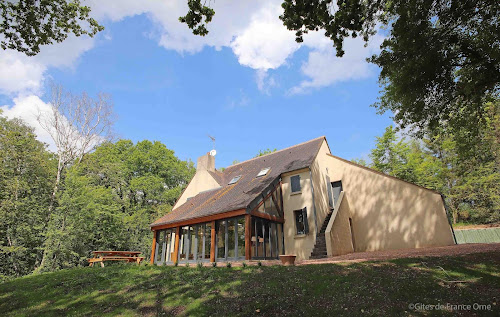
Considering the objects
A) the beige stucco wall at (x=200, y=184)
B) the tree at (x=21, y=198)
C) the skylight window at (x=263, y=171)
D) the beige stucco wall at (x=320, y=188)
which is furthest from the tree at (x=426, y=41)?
the tree at (x=21, y=198)

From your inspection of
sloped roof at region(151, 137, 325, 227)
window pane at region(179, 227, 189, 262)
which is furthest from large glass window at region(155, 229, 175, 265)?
window pane at region(179, 227, 189, 262)

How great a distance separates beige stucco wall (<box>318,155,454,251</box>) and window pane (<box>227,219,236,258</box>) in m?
8.67

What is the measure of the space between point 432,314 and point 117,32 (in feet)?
42.7

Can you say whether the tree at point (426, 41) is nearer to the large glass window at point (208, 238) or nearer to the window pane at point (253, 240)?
the window pane at point (253, 240)

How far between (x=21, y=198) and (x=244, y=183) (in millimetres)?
18636

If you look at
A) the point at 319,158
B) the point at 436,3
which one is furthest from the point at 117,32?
the point at 319,158

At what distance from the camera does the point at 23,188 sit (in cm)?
2120

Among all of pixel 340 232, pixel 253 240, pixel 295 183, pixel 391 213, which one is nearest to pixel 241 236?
pixel 253 240

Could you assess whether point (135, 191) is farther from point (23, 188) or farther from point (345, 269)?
point (345, 269)

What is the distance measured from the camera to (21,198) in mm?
21609

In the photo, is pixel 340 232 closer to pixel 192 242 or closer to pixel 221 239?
pixel 221 239

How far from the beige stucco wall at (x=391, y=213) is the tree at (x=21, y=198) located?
23.5m

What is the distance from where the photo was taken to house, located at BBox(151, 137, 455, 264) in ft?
48.1

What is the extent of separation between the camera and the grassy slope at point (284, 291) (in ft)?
19.1
